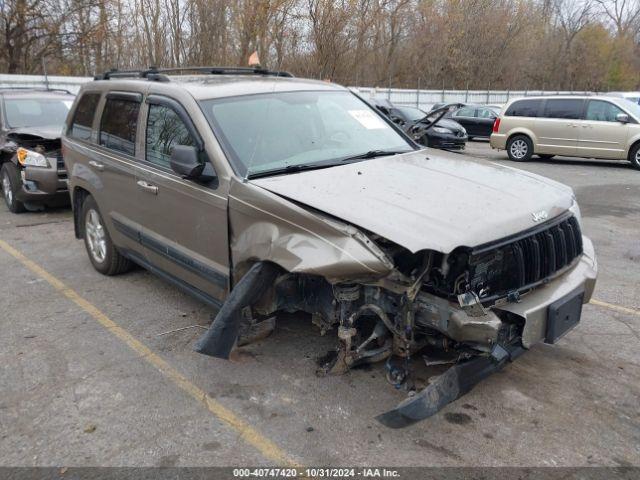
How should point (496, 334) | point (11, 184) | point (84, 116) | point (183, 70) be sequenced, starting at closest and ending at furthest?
→ point (496, 334)
point (183, 70)
point (84, 116)
point (11, 184)

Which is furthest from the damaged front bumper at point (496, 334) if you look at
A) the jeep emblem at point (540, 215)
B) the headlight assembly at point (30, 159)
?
the headlight assembly at point (30, 159)

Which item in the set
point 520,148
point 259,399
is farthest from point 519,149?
point 259,399

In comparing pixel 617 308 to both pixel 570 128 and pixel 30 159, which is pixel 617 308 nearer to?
pixel 30 159

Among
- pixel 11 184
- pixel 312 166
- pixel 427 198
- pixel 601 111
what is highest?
pixel 601 111

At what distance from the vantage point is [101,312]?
15.1 ft

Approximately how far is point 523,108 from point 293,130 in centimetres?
1211

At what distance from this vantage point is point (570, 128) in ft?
43.9

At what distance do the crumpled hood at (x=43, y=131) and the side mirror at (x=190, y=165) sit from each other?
5.19 meters

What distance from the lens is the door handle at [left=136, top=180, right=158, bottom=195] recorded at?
4.12 meters

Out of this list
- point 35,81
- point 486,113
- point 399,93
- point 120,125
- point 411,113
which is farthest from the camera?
point 399,93

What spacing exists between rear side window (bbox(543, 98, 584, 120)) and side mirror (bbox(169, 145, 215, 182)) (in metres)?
12.3

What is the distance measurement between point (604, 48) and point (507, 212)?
175ft

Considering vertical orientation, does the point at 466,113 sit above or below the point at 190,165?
above

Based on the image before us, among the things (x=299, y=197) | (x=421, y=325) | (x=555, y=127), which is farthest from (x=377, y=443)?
(x=555, y=127)
